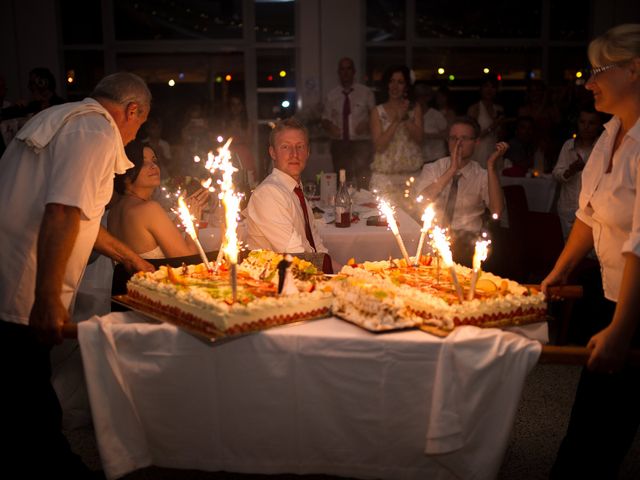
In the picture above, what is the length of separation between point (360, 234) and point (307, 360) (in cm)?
208

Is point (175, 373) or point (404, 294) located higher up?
point (404, 294)

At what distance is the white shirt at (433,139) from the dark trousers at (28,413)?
6112 mm

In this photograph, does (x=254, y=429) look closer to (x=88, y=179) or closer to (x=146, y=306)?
(x=146, y=306)

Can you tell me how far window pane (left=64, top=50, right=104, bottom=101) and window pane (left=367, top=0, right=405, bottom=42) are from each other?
157 inches

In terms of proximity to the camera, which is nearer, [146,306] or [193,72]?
[146,306]

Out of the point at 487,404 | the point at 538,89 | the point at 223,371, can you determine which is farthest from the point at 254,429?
the point at 538,89

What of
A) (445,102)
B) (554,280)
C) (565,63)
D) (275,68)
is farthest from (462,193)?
(565,63)

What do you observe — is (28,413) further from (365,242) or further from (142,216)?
(365,242)

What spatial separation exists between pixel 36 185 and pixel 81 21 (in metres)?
8.56

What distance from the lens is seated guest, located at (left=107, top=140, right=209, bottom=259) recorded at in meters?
3.40

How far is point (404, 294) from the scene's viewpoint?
2438 mm

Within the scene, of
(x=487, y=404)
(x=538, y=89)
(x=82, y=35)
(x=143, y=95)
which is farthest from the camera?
(x=82, y=35)

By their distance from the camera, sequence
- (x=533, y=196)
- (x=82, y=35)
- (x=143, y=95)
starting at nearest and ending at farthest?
1. (x=143, y=95)
2. (x=533, y=196)
3. (x=82, y=35)

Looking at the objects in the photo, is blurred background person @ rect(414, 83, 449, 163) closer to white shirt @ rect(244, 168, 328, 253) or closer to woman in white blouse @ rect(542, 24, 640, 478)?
white shirt @ rect(244, 168, 328, 253)
